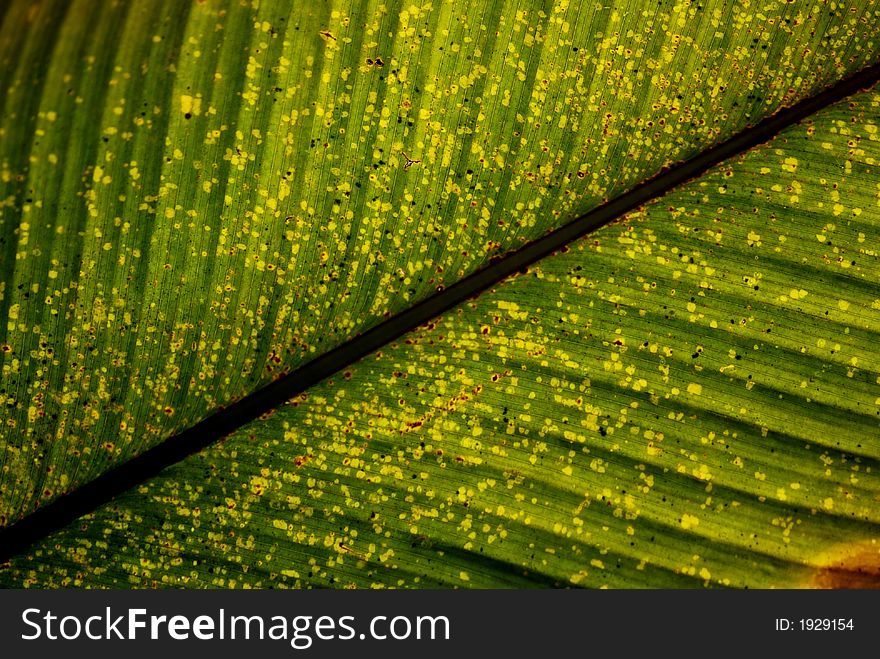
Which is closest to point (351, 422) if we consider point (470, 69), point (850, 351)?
point (470, 69)

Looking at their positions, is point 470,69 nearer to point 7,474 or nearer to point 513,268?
point 513,268

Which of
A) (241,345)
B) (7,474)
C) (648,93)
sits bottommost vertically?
(7,474)

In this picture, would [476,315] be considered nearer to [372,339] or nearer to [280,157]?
[372,339]

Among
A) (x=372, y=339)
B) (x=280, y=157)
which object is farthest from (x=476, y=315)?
(x=280, y=157)
